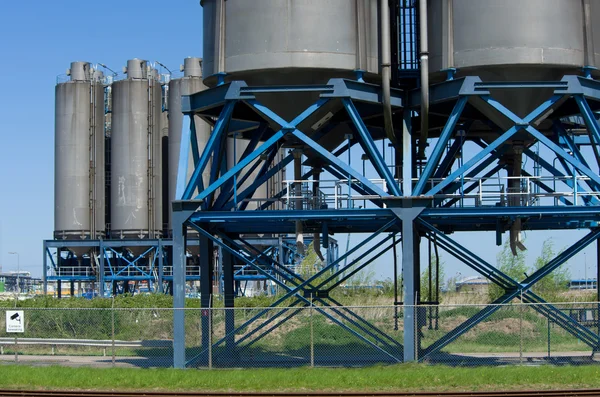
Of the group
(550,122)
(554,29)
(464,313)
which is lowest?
(464,313)

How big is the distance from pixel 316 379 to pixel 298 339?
12.8 meters

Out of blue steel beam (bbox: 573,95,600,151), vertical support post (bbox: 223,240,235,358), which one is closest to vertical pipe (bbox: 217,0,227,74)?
vertical support post (bbox: 223,240,235,358)

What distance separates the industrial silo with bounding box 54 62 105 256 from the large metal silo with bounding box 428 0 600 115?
49666 millimetres

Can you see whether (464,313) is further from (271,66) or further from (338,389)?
(338,389)

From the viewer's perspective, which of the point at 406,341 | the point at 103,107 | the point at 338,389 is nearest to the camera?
the point at 338,389

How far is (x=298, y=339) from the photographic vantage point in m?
36.4

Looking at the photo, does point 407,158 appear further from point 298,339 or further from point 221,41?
point 298,339

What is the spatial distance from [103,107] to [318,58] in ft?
162

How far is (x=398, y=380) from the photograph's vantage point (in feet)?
76.2

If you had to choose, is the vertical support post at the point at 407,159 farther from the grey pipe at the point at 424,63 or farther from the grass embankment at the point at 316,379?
the grass embankment at the point at 316,379

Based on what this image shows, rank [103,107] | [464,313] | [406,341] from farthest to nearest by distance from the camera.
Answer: [103,107] < [464,313] < [406,341]

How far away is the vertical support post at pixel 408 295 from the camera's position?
1082 inches

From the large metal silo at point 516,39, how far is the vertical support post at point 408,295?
17.1 feet

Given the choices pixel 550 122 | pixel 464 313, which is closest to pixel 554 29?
pixel 550 122
